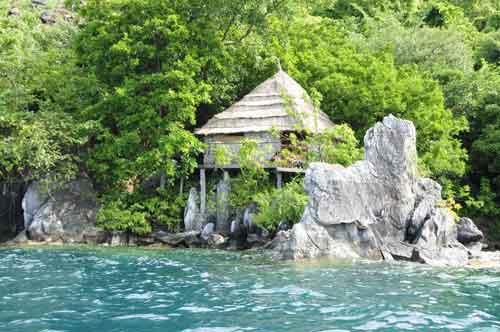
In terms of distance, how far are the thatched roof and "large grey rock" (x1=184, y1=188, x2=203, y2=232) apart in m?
2.55

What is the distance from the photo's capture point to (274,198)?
1825cm

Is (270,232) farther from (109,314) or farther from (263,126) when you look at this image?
(109,314)

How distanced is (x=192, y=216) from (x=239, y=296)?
11.3 metres

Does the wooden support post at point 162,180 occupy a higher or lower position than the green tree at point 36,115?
lower

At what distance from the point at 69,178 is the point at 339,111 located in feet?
34.2

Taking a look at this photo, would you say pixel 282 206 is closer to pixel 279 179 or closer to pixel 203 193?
pixel 279 179

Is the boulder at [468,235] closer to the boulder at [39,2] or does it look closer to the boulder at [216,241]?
the boulder at [216,241]

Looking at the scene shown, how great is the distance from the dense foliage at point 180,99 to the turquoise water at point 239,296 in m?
6.37

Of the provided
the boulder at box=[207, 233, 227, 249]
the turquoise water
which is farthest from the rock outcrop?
the boulder at box=[207, 233, 227, 249]

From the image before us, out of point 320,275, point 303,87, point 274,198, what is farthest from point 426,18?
point 320,275

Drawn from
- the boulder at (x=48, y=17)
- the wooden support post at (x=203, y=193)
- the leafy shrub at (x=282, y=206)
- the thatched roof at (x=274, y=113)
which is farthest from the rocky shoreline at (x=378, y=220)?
the boulder at (x=48, y=17)

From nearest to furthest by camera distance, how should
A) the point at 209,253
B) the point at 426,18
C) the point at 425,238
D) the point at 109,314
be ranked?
the point at 109,314, the point at 425,238, the point at 209,253, the point at 426,18

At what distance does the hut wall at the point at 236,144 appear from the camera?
20.3m

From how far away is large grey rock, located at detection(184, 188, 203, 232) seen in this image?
68.2 feet
